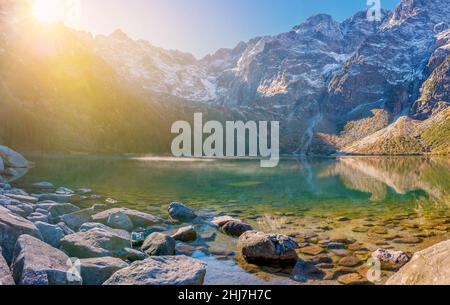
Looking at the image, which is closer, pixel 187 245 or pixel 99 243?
pixel 99 243

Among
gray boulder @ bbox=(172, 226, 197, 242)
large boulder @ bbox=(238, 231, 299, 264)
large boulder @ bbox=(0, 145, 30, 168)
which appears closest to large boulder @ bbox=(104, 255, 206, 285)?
large boulder @ bbox=(238, 231, 299, 264)

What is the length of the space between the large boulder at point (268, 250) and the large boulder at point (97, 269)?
639cm

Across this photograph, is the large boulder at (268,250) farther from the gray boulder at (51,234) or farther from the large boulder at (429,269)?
the gray boulder at (51,234)

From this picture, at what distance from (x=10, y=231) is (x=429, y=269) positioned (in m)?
16.1

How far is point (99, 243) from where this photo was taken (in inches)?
630

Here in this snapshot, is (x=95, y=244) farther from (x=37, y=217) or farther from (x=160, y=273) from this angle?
(x=37, y=217)

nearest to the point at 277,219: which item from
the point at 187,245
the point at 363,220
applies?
the point at 363,220

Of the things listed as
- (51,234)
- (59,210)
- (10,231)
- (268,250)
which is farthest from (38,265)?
(59,210)
